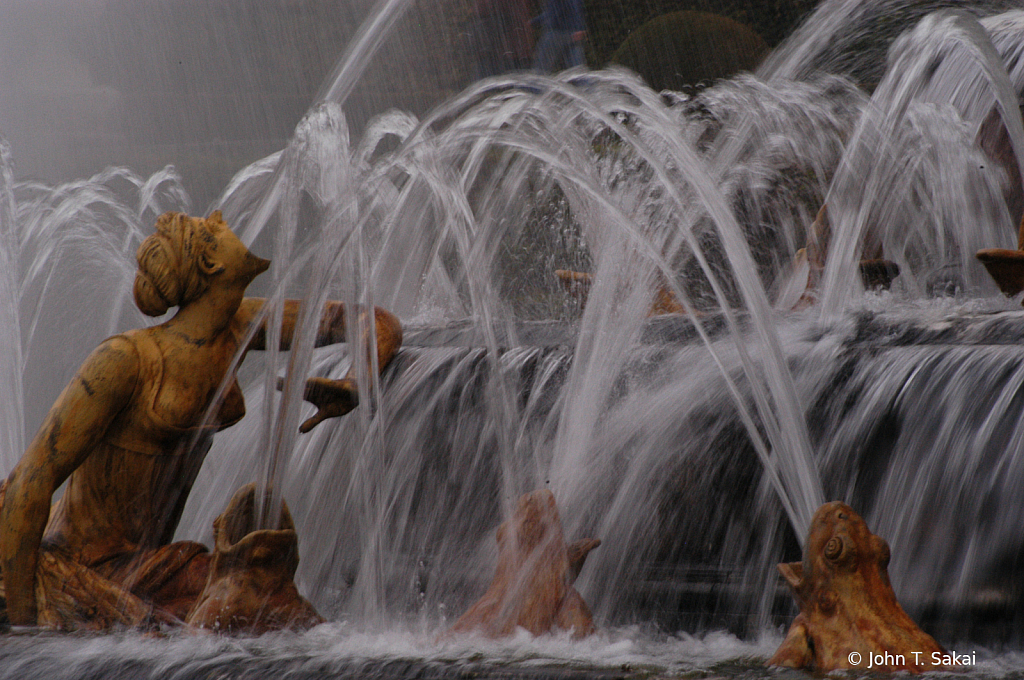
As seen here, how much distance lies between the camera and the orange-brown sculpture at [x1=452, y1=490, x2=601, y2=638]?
2562 millimetres

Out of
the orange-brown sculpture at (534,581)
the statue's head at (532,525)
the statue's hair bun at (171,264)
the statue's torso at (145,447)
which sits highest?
the statue's hair bun at (171,264)

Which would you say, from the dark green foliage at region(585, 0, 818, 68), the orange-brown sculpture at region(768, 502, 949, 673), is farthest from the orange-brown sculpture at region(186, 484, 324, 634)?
the dark green foliage at region(585, 0, 818, 68)

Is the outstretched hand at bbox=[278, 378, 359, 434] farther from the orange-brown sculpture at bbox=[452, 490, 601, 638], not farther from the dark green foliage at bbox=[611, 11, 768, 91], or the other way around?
the dark green foliage at bbox=[611, 11, 768, 91]

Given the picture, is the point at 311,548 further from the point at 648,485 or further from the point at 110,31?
the point at 110,31

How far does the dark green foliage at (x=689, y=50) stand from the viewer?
31.3 ft

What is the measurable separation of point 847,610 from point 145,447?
6.33 ft

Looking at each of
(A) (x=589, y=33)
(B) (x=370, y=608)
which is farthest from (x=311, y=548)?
(A) (x=589, y=33)

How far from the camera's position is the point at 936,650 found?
2098 millimetres

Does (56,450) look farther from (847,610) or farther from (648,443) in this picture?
(847,610)

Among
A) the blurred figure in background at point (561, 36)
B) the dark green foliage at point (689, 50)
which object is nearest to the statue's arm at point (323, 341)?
the dark green foliage at point (689, 50)

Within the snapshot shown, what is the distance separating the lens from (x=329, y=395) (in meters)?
3.03

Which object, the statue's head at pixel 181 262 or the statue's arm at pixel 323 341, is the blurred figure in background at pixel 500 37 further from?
the statue's head at pixel 181 262

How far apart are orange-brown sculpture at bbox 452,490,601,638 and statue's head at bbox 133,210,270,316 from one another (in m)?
1.10

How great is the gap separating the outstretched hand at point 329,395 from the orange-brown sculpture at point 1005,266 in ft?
6.56
